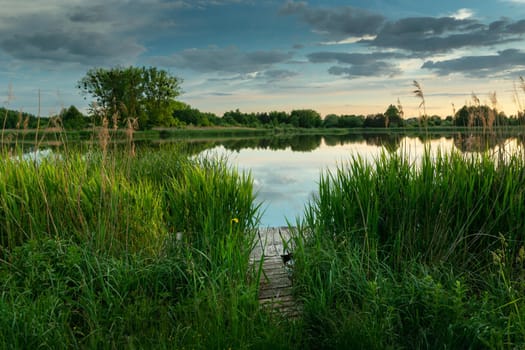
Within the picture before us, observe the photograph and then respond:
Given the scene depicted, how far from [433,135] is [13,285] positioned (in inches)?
215

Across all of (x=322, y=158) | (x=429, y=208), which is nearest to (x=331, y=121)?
(x=322, y=158)

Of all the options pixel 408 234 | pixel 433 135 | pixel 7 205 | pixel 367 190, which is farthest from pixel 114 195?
pixel 433 135

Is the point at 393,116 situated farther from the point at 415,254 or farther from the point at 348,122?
the point at 348,122

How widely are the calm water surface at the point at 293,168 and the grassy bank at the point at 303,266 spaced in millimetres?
247

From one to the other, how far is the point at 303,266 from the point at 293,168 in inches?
708

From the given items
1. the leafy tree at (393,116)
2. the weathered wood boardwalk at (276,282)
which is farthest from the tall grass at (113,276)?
the leafy tree at (393,116)

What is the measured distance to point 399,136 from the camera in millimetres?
6148

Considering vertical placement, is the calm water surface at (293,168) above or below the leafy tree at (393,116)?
below

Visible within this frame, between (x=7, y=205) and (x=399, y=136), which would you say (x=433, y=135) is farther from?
(x=7, y=205)

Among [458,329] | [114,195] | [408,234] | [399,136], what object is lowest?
[458,329]

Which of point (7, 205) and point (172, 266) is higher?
point (7, 205)

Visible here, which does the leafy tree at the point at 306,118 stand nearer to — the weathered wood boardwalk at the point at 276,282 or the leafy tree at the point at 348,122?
the leafy tree at the point at 348,122

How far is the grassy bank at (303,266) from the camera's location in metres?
3.28

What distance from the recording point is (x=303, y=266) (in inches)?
169
